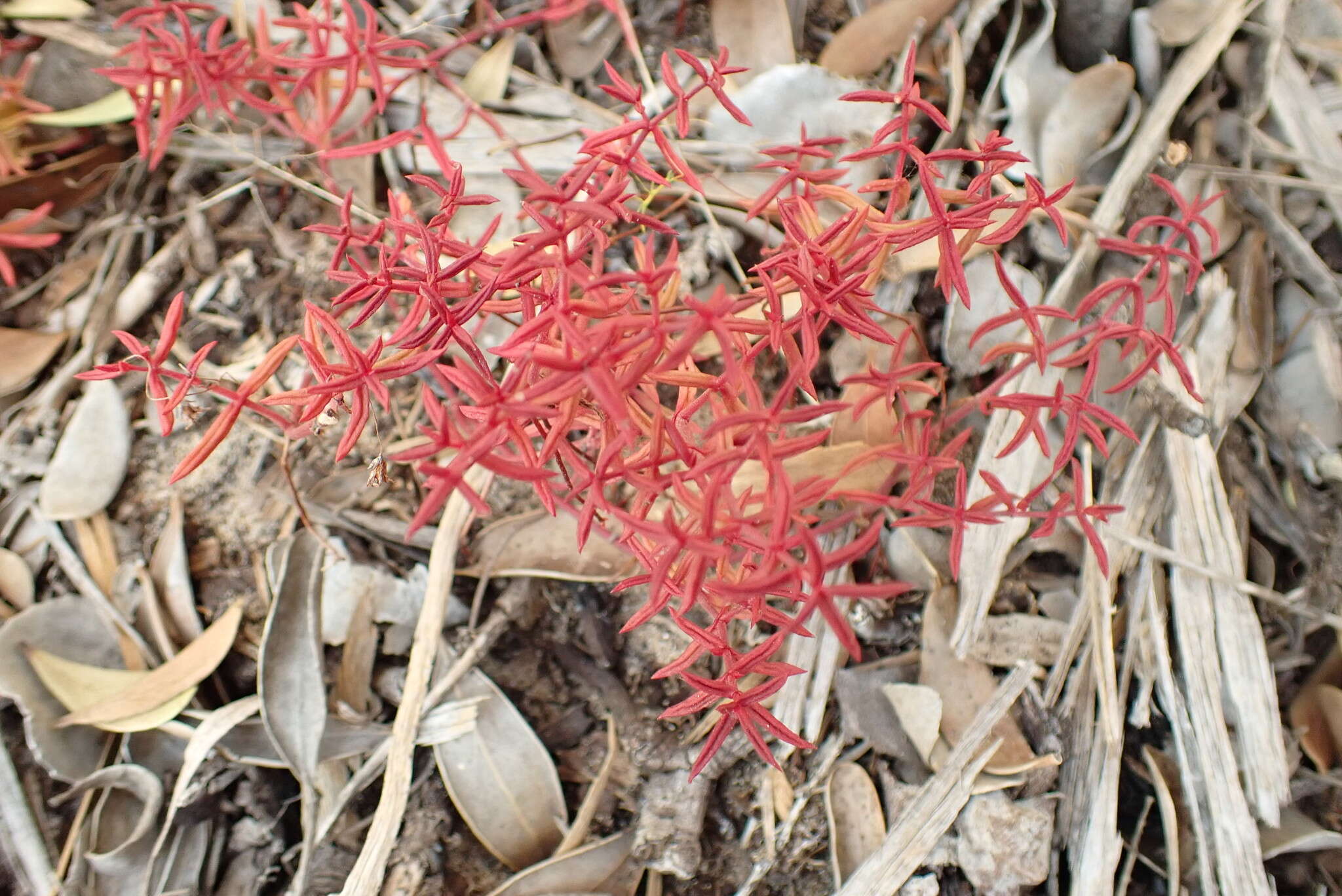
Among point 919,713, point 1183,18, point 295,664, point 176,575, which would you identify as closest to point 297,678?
point 295,664

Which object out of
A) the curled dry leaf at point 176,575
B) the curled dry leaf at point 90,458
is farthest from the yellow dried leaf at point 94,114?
the curled dry leaf at point 176,575

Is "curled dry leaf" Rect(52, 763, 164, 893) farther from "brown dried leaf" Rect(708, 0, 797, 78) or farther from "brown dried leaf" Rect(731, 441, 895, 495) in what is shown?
"brown dried leaf" Rect(708, 0, 797, 78)

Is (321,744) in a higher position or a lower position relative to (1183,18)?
lower

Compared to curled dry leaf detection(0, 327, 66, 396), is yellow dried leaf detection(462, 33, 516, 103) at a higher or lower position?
higher

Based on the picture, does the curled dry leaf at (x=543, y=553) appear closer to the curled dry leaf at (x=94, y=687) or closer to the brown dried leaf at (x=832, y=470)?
the brown dried leaf at (x=832, y=470)

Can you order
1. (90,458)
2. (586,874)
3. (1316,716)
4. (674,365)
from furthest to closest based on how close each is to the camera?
(90,458), (1316,716), (586,874), (674,365)

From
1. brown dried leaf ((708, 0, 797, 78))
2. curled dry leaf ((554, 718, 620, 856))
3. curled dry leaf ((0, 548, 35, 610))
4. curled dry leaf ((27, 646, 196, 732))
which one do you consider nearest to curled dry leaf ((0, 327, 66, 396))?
curled dry leaf ((0, 548, 35, 610))

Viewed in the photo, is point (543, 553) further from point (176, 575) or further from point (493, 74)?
point (493, 74)
